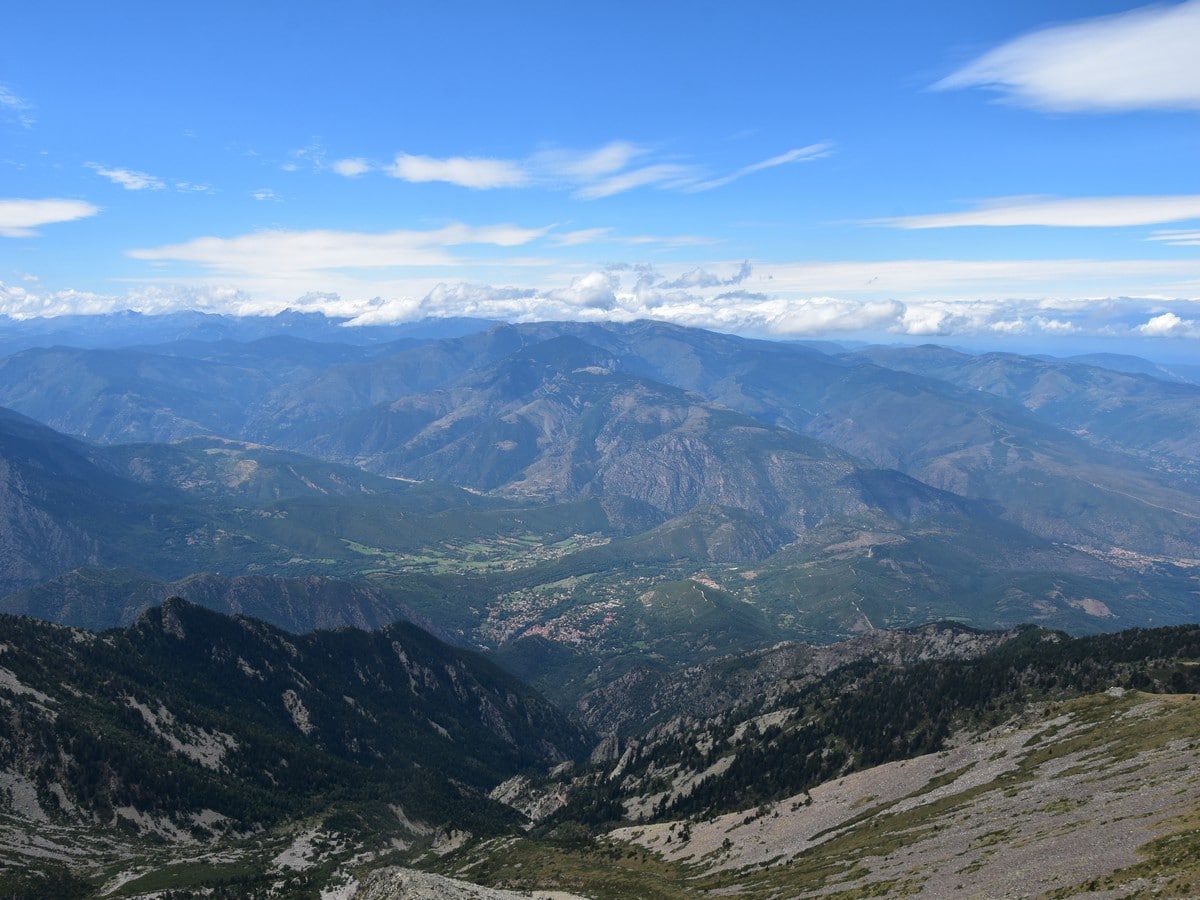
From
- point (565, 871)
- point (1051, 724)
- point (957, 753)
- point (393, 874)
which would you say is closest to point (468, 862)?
point (565, 871)

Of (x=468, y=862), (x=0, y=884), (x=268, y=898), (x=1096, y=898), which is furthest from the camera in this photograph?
(x=468, y=862)

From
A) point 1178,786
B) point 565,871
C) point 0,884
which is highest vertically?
point 1178,786

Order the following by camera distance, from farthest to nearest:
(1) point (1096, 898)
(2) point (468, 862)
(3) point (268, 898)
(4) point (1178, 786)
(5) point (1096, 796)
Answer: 1. (2) point (468, 862)
2. (3) point (268, 898)
3. (5) point (1096, 796)
4. (4) point (1178, 786)
5. (1) point (1096, 898)

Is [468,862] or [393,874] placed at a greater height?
[393,874]

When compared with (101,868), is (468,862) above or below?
below

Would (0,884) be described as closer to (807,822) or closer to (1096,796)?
(807,822)

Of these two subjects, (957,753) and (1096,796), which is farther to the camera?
(957,753)

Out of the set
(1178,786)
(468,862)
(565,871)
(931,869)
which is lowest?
(468,862)

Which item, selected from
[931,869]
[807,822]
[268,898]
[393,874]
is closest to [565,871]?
[393,874]

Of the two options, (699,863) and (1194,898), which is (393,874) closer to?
(699,863)
